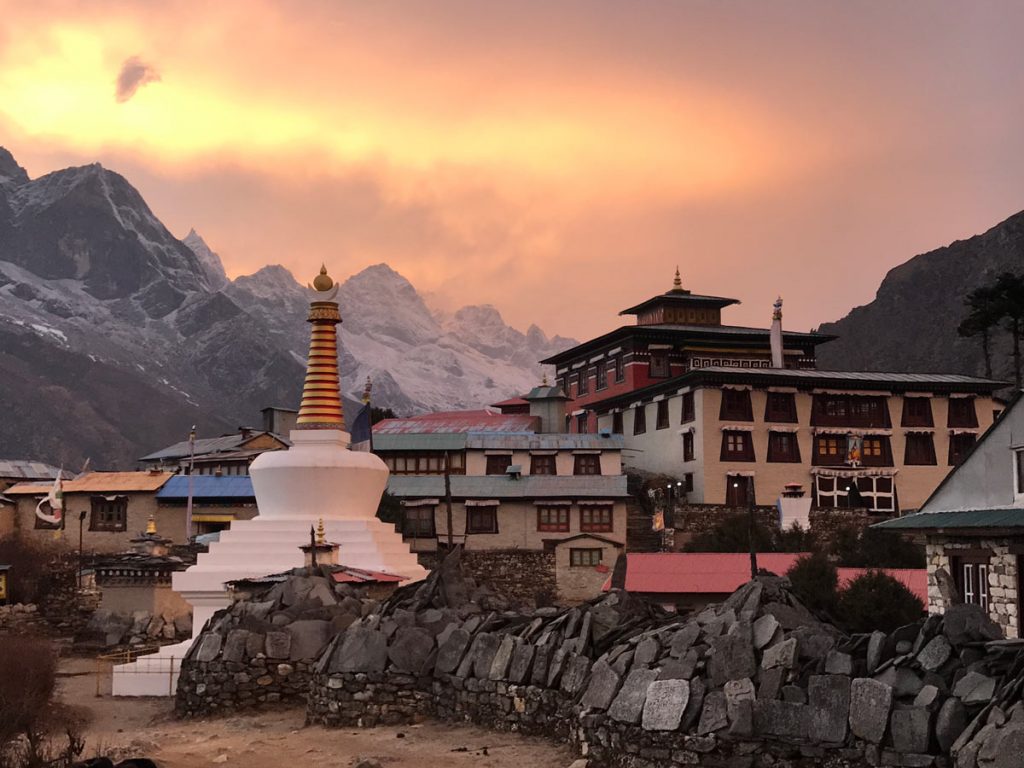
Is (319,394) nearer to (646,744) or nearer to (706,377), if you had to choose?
(706,377)

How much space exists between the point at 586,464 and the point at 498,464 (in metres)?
3.91

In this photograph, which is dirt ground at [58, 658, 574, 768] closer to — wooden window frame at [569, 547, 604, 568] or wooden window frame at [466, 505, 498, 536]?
wooden window frame at [569, 547, 604, 568]

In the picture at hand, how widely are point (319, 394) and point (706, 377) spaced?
21.1 metres

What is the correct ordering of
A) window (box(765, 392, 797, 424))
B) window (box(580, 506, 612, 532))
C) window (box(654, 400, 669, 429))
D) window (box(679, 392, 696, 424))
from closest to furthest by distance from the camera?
window (box(580, 506, 612, 532))
window (box(679, 392, 696, 424))
window (box(765, 392, 797, 424))
window (box(654, 400, 669, 429))

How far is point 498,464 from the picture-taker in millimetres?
59469

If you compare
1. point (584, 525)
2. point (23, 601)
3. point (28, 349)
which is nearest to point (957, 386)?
point (584, 525)

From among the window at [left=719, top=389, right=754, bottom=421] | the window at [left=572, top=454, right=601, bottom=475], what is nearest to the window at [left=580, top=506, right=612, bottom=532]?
the window at [left=572, top=454, right=601, bottom=475]

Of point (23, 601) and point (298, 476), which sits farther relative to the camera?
point (23, 601)

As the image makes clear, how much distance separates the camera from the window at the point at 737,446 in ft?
190

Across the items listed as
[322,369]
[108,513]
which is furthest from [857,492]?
[108,513]

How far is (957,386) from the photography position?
6100cm

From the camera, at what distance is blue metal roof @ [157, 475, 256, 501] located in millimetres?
59688

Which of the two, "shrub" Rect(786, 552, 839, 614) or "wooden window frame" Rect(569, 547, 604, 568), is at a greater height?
"wooden window frame" Rect(569, 547, 604, 568)

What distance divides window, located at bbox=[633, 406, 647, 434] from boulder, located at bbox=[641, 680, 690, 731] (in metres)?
47.0
